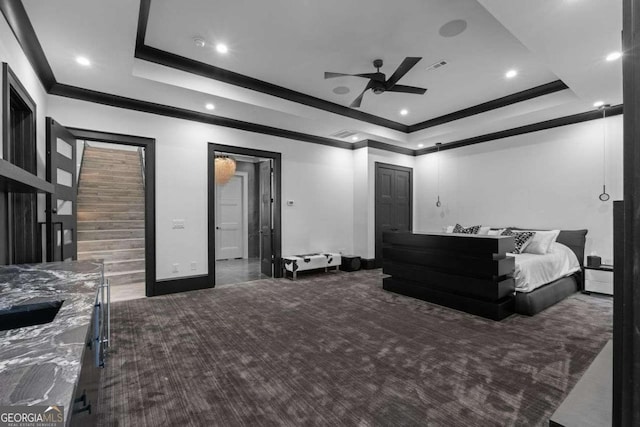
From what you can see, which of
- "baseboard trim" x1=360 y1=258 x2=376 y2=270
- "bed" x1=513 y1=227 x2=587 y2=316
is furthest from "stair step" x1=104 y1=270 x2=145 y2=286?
"bed" x1=513 y1=227 x2=587 y2=316

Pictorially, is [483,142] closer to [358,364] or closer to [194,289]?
[358,364]

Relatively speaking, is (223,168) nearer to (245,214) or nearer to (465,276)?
(245,214)

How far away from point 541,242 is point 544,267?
78cm

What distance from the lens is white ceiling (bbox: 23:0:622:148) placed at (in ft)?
8.11

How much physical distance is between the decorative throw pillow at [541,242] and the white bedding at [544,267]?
82 mm

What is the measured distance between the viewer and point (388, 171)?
6.73 m

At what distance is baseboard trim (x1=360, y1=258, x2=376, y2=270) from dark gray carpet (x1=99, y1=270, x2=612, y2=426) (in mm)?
2320

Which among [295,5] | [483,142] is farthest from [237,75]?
[483,142]

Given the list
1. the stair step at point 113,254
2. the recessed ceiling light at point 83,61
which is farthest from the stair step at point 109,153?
the recessed ceiling light at point 83,61

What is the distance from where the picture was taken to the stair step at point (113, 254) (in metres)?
5.12

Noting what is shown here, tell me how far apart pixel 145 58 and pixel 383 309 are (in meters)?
4.07

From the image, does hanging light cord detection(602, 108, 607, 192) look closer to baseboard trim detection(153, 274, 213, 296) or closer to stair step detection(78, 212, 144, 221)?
baseboard trim detection(153, 274, 213, 296)

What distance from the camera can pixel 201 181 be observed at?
4699 mm

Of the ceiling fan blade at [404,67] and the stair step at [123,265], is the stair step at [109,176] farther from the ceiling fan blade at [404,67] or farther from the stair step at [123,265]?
the ceiling fan blade at [404,67]
